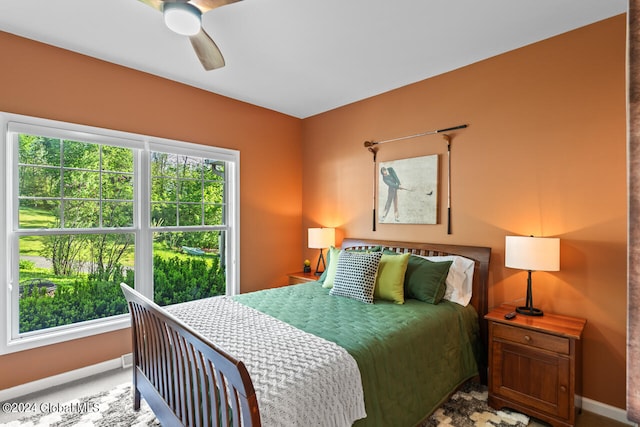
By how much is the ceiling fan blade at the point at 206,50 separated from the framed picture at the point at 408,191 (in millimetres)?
2006

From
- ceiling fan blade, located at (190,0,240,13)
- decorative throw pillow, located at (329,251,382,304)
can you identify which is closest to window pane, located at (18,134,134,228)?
ceiling fan blade, located at (190,0,240,13)

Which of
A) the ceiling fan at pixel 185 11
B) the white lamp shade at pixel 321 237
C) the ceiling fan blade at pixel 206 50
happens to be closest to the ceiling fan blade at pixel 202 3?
the ceiling fan at pixel 185 11

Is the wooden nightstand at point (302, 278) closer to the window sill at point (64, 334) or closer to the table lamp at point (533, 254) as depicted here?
the window sill at point (64, 334)

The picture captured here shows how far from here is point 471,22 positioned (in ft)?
7.82

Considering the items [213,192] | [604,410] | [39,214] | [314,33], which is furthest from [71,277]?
[604,410]

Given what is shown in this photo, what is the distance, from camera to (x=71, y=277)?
→ 2914 millimetres

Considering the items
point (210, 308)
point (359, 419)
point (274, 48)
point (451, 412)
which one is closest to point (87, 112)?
point (274, 48)

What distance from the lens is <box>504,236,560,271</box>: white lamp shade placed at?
7.52 feet

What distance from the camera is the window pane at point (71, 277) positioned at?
2.71 meters

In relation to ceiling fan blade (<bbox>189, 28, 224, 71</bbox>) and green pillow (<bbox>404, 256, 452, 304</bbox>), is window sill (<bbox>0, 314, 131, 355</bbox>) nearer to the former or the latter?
ceiling fan blade (<bbox>189, 28, 224, 71</bbox>)

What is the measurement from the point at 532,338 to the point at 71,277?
3.66 m

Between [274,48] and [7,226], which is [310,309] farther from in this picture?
[7,226]

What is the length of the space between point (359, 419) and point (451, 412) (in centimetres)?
104

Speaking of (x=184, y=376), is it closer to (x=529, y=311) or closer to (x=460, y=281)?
(x=460, y=281)
